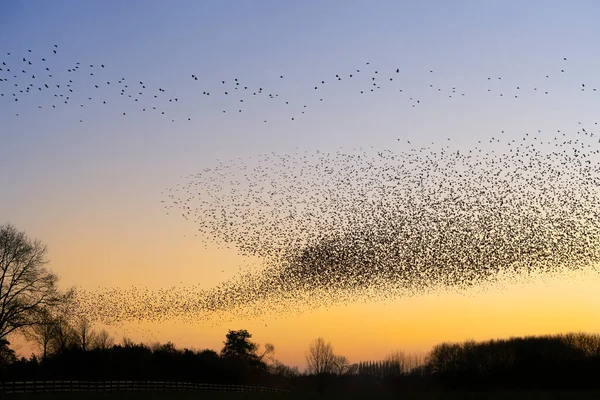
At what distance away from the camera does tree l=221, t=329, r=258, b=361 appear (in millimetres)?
132125

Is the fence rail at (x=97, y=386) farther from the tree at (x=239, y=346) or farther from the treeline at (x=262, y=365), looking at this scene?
the tree at (x=239, y=346)

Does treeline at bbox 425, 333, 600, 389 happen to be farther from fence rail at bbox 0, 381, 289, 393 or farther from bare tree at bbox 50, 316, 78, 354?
bare tree at bbox 50, 316, 78, 354

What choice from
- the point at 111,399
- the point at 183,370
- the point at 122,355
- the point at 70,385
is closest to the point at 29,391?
the point at 70,385

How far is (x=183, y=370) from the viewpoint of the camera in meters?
88.1

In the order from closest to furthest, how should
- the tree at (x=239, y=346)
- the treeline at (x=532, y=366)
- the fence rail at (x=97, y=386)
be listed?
the fence rail at (x=97, y=386) → the treeline at (x=532, y=366) → the tree at (x=239, y=346)

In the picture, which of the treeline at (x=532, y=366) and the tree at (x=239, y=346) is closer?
the treeline at (x=532, y=366)

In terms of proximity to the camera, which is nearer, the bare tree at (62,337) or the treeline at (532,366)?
the bare tree at (62,337)

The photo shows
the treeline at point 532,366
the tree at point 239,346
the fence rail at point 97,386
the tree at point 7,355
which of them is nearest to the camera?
the fence rail at point 97,386

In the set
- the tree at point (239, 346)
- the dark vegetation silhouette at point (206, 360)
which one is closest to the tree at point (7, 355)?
the dark vegetation silhouette at point (206, 360)

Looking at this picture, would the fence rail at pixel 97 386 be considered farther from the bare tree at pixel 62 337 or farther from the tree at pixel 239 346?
the tree at pixel 239 346

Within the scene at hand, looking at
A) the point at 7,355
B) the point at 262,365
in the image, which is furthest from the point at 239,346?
→ the point at 7,355

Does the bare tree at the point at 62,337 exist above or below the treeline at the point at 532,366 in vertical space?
above

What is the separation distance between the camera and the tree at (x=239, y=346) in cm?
13212

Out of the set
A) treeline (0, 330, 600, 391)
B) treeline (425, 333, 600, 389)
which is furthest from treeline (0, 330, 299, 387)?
treeline (425, 333, 600, 389)
